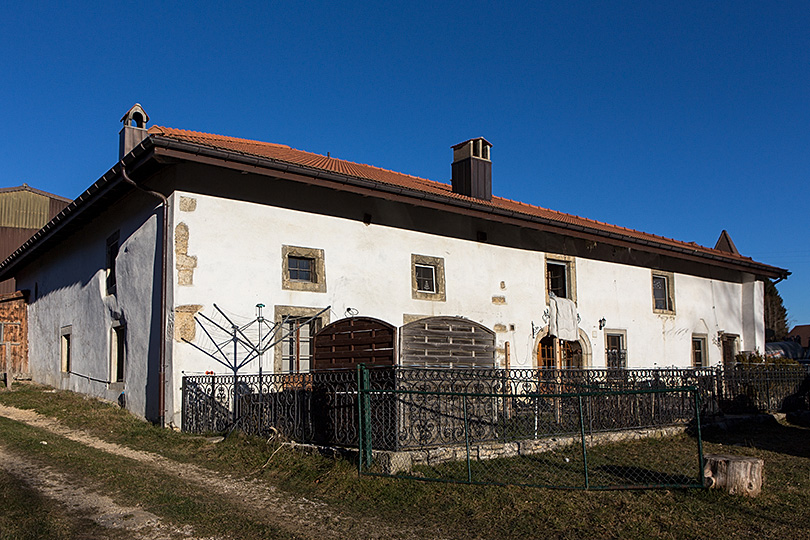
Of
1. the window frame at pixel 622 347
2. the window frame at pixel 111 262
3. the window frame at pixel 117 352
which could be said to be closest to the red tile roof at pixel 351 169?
the window frame at pixel 111 262

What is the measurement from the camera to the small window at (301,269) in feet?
41.7

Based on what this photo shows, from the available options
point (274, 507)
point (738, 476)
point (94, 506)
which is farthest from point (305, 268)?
point (738, 476)

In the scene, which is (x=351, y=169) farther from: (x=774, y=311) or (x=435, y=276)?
(x=774, y=311)

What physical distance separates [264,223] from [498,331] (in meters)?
6.06

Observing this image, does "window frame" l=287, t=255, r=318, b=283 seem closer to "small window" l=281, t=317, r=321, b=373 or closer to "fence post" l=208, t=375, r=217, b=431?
"small window" l=281, t=317, r=321, b=373

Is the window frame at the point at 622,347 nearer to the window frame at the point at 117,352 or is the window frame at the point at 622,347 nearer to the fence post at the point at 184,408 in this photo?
the fence post at the point at 184,408

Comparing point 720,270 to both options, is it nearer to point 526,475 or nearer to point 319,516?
point 526,475

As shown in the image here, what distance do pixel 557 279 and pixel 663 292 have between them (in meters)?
4.32

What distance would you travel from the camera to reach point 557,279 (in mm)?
17469

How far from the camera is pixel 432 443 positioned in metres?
8.11

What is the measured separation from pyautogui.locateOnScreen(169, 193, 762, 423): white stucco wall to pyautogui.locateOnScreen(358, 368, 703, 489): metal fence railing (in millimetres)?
4479

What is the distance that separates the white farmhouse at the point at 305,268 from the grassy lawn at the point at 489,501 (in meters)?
2.18

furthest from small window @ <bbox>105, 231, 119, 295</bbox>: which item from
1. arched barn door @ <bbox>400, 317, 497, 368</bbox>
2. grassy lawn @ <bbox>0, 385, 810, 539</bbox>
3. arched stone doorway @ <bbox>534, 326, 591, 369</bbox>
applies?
arched stone doorway @ <bbox>534, 326, 591, 369</bbox>

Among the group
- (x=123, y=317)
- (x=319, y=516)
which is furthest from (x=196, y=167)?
(x=319, y=516)
